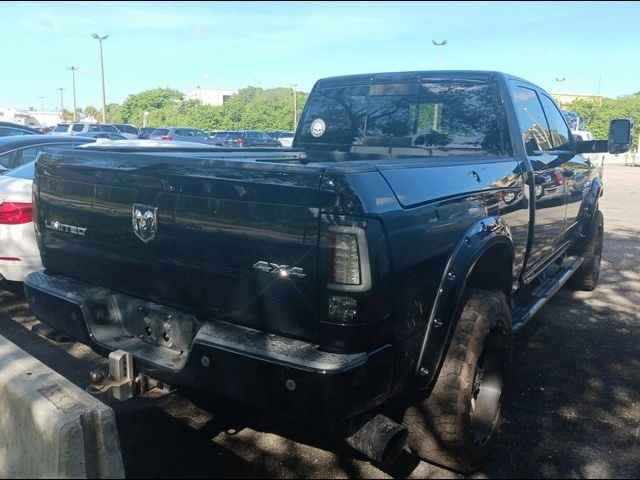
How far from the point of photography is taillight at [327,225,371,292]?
222 cm

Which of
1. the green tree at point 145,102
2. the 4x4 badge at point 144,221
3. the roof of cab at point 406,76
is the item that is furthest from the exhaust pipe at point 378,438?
the green tree at point 145,102

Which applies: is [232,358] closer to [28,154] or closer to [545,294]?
[545,294]

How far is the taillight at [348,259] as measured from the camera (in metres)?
Result: 2.22

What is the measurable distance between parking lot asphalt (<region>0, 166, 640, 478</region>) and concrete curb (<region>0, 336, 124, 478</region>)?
23.4 inches

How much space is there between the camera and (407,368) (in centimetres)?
255

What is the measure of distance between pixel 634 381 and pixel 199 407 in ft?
9.92

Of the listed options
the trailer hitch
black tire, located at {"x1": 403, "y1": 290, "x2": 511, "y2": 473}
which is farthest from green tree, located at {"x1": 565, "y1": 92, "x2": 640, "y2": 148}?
the trailer hitch

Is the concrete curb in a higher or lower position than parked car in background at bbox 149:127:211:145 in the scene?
lower

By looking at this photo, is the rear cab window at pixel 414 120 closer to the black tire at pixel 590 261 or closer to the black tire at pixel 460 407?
the black tire at pixel 460 407

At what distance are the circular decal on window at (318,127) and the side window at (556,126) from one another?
186 cm

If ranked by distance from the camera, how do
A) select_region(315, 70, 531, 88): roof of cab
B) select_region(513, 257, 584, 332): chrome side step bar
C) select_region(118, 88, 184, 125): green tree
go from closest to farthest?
select_region(513, 257, 584, 332): chrome side step bar, select_region(315, 70, 531, 88): roof of cab, select_region(118, 88, 184, 125): green tree

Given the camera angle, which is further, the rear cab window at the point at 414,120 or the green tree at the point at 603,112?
the green tree at the point at 603,112

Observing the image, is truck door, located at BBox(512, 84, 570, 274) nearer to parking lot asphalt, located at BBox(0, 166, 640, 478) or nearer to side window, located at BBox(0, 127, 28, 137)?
parking lot asphalt, located at BBox(0, 166, 640, 478)

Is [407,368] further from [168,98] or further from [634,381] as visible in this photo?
[168,98]
